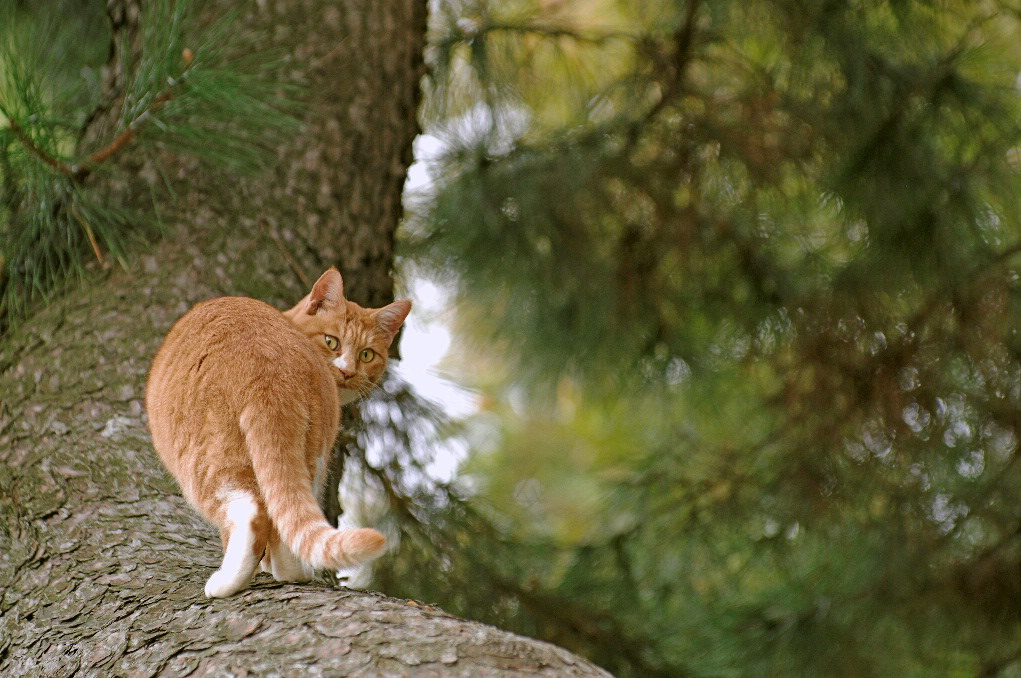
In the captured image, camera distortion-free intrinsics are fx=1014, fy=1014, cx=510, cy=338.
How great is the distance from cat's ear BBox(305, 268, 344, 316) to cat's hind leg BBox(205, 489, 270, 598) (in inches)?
14.4

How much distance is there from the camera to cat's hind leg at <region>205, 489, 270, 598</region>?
92 cm

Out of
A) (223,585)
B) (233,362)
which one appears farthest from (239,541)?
(233,362)

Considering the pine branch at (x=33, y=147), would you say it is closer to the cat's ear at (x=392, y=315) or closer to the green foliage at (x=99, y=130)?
the green foliage at (x=99, y=130)

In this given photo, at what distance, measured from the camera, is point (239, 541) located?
3.10 ft

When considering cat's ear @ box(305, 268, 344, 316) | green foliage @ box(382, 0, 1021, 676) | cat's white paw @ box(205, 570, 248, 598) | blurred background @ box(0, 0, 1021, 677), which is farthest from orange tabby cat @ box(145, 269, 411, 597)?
green foliage @ box(382, 0, 1021, 676)

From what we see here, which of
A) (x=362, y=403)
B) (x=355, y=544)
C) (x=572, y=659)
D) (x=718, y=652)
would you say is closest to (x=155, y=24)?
(x=362, y=403)

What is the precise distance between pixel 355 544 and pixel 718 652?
1192mm

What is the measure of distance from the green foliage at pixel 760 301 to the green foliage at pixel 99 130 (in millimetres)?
711

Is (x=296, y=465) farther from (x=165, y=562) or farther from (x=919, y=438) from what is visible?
(x=919, y=438)

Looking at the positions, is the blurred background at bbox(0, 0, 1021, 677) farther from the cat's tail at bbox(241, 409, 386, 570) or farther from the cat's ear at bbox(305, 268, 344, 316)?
the cat's tail at bbox(241, 409, 386, 570)

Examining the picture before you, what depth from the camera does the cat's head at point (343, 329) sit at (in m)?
1.29

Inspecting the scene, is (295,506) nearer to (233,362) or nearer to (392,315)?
(233,362)

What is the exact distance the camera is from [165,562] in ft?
3.37

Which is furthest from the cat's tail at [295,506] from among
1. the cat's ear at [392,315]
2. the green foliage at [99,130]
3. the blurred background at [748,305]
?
the blurred background at [748,305]
